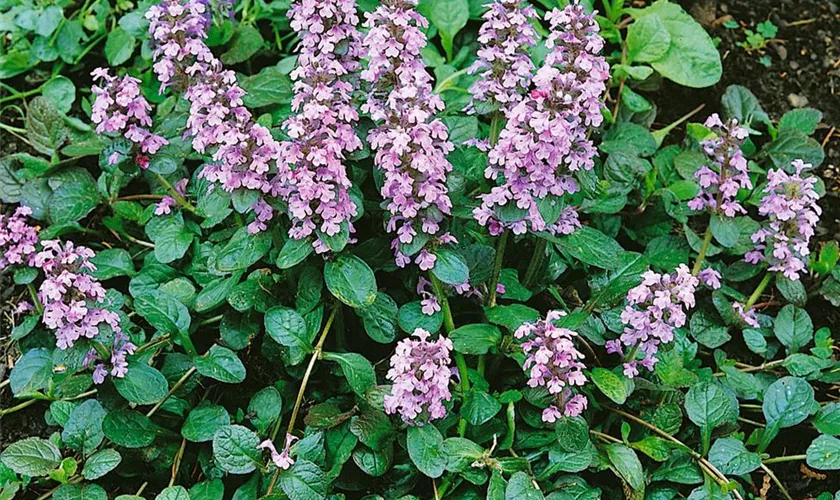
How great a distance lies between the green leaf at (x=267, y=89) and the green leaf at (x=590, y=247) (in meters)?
1.17

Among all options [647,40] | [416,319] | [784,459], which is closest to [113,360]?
[416,319]

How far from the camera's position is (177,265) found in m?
3.33

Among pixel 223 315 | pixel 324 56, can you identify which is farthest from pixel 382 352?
pixel 324 56

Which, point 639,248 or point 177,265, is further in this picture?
point 639,248

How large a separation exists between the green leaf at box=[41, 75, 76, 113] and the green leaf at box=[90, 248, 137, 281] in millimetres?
954

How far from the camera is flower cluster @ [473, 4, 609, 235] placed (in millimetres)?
2381

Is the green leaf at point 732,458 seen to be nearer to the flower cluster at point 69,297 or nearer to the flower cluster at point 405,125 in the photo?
the flower cluster at point 405,125

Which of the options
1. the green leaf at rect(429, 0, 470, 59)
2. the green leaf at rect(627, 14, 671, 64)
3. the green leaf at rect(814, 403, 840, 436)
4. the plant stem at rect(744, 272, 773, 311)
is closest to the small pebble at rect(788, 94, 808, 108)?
the green leaf at rect(627, 14, 671, 64)

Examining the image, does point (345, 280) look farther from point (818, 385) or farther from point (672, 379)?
point (818, 385)

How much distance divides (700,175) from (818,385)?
90cm

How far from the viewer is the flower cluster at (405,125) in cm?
244

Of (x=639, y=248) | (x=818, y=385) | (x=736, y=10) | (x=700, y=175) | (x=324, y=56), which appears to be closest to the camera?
(x=324, y=56)

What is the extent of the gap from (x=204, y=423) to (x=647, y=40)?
8.09 ft

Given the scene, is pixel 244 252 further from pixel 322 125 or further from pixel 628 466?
pixel 628 466
